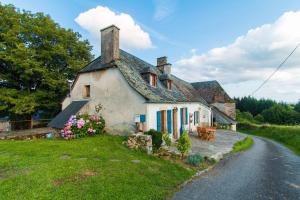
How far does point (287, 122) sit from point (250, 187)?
54143mm

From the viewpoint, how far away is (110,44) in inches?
547

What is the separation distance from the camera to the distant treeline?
4950cm

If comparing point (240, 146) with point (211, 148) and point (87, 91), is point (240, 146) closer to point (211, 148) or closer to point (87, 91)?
point (211, 148)

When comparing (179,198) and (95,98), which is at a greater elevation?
(95,98)

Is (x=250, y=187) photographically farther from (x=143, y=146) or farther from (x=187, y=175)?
(x=143, y=146)

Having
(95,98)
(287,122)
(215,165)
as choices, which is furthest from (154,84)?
(287,122)

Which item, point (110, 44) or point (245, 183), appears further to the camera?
point (110, 44)

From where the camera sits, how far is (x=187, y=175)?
24.3 feet

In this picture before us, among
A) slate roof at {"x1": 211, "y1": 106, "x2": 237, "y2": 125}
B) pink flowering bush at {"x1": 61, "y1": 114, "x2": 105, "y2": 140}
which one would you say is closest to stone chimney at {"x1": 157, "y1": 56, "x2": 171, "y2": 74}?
pink flowering bush at {"x1": 61, "y1": 114, "x2": 105, "y2": 140}

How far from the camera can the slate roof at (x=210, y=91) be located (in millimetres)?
34406

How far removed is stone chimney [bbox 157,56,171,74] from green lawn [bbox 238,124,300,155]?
43.3ft

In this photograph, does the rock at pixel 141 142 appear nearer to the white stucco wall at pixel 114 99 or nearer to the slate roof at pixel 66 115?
the white stucco wall at pixel 114 99

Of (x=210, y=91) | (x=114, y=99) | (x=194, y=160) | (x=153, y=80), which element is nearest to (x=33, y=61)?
(x=114, y=99)

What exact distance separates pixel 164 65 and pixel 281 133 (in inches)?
688
